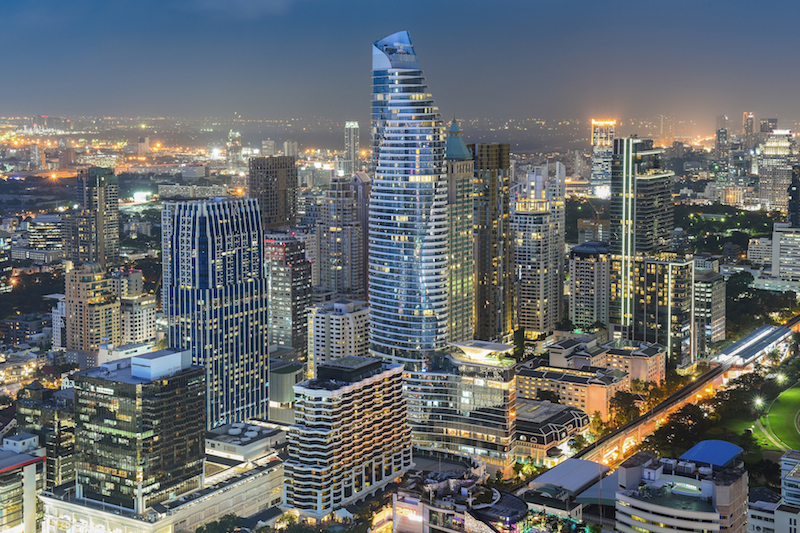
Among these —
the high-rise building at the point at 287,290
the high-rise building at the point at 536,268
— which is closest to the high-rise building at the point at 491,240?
the high-rise building at the point at 536,268

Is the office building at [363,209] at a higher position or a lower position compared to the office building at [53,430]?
higher

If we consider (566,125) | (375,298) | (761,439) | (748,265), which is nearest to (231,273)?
(375,298)

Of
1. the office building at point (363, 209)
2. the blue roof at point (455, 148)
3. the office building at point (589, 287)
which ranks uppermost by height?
the blue roof at point (455, 148)

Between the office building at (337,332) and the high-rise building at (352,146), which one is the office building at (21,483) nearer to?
the office building at (337,332)

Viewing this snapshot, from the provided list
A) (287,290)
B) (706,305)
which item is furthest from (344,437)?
(706,305)

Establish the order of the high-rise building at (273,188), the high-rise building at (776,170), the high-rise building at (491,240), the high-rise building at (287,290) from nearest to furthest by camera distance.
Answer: the high-rise building at (287,290), the high-rise building at (491,240), the high-rise building at (273,188), the high-rise building at (776,170)

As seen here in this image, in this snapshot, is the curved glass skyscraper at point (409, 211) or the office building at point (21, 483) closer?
the office building at point (21, 483)

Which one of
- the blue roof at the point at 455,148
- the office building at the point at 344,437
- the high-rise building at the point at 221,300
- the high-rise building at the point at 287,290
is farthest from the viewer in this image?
the high-rise building at the point at 287,290
